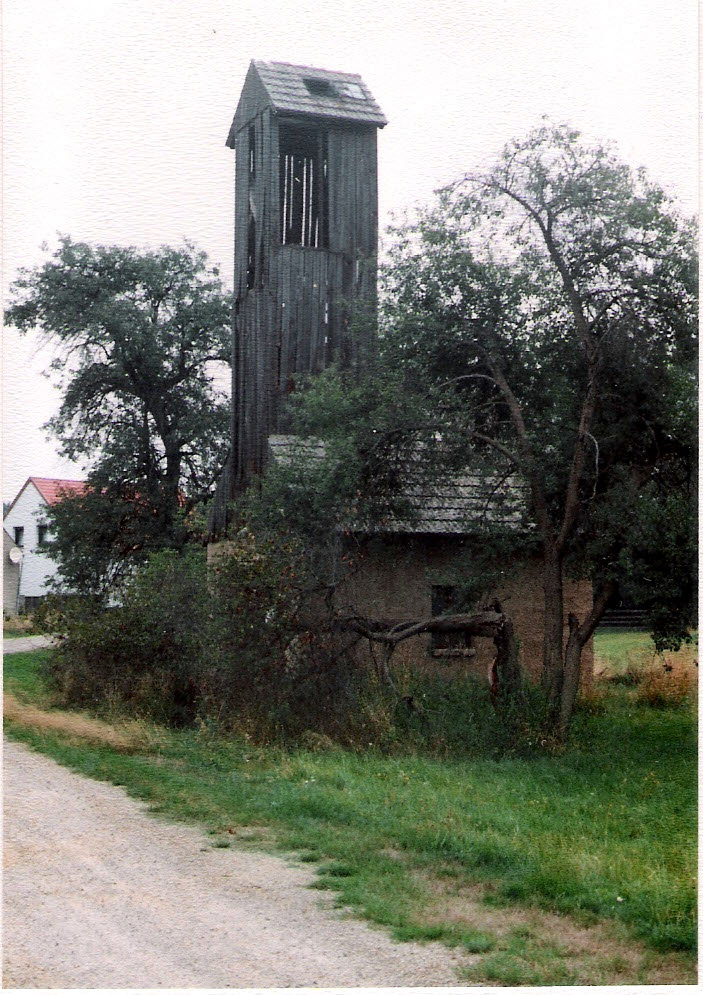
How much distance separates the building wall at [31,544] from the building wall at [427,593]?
3589 mm

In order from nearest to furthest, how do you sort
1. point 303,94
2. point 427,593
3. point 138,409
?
point 303,94, point 427,593, point 138,409

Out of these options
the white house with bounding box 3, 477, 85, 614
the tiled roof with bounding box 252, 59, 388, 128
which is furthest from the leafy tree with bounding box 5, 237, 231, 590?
the tiled roof with bounding box 252, 59, 388, 128

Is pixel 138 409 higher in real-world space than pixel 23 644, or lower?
higher

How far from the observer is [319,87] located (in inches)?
393

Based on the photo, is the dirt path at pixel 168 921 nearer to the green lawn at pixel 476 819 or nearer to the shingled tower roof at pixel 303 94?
the green lawn at pixel 476 819

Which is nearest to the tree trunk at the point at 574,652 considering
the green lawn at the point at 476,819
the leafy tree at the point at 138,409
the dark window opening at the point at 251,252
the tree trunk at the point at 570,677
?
the tree trunk at the point at 570,677

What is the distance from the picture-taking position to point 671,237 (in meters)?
10.2

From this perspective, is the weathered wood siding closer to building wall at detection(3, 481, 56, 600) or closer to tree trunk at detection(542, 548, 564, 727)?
building wall at detection(3, 481, 56, 600)

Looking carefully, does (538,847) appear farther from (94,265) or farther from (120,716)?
(94,265)

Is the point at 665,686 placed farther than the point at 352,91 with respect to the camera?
Yes

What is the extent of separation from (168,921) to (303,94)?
7.39 m

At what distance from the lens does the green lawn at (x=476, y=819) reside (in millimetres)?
6008

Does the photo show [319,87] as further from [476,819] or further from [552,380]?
[476,819]

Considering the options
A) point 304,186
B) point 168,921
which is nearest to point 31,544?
point 304,186
